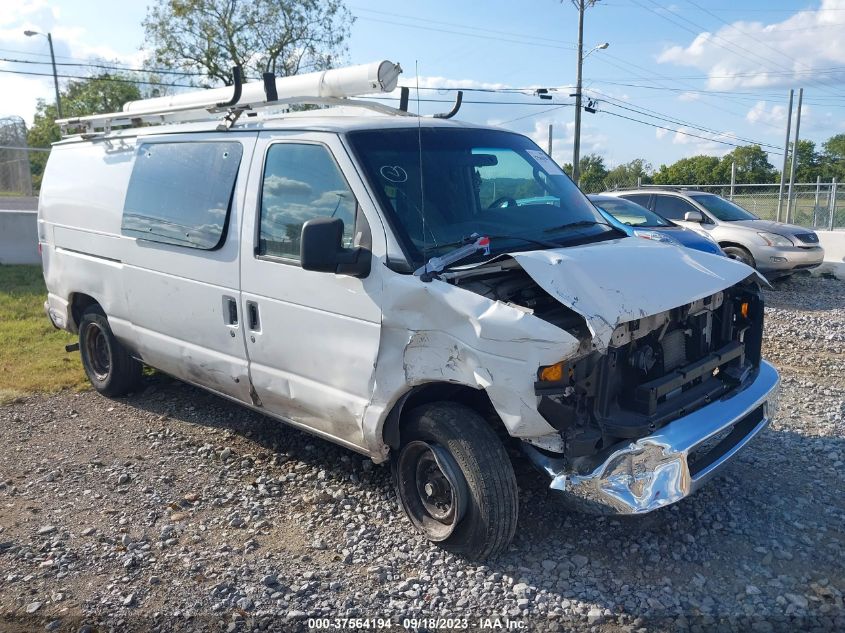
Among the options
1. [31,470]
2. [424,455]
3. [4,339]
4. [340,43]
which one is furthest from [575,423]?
[340,43]

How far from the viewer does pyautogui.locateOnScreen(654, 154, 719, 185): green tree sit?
53.3 meters

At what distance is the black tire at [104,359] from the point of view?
20.1ft

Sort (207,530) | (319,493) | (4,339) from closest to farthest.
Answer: (207,530)
(319,493)
(4,339)

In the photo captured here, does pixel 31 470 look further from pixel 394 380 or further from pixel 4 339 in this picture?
pixel 4 339

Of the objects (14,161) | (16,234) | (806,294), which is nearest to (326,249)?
(806,294)

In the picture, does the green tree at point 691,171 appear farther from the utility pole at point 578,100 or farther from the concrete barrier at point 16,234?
the concrete barrier at point 16,234

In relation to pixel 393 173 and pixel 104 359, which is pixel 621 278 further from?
pixel 104 359

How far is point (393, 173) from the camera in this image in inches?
159

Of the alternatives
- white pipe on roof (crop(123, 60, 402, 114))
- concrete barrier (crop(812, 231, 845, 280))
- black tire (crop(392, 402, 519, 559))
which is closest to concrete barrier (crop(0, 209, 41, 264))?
white pipe on roof (crop(123, 60, 402, 114))

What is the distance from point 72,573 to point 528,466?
A: 2.68 m

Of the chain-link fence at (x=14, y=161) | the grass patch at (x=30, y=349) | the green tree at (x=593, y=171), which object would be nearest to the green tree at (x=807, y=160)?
the green tree at (x=593, y=171)

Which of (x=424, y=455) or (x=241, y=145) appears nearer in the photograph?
(x=424, y=455)

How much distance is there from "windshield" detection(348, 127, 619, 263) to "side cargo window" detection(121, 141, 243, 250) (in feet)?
3.58

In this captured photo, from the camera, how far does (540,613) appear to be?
131 inches
